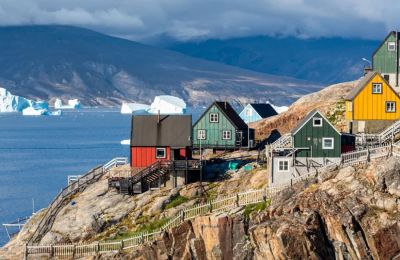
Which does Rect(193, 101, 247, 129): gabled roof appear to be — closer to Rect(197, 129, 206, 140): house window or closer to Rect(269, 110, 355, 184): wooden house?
Rect(197, 129, 206, 140): house window

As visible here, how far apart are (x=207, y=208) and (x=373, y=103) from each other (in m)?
19.1

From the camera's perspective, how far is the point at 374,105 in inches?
2648

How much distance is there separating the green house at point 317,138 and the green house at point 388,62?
64.3ft

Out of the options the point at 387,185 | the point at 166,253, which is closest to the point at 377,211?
the point at 387,185

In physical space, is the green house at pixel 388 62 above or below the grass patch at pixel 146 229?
above

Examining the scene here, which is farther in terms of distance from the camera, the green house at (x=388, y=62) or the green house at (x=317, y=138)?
the green house at (x=388, y=62)

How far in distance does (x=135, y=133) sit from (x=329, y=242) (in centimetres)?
2361

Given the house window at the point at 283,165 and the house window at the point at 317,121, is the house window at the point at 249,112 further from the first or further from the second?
the house window at the point at 283,165

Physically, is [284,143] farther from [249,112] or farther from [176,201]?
[249,112]

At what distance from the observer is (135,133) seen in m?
68.2

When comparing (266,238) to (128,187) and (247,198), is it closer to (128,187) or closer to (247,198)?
(247,198)

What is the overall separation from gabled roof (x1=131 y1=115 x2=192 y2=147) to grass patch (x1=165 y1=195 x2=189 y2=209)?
677 centimetres

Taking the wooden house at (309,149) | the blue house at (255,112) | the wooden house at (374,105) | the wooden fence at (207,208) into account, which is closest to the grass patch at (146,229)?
the wooden fence at (207,208)

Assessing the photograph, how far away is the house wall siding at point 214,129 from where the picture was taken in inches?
3023
